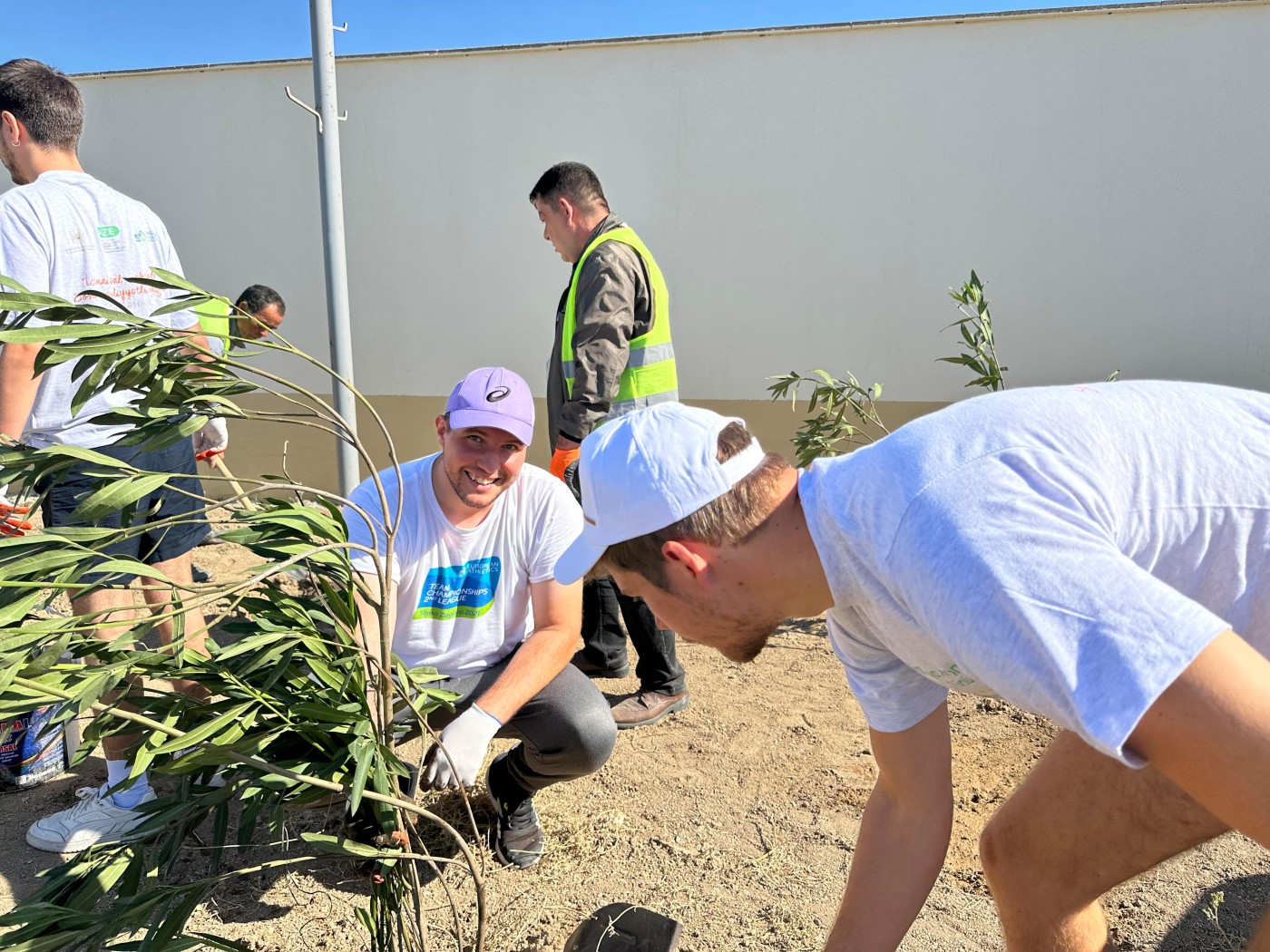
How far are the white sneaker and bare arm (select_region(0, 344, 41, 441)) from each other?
38.3 inches

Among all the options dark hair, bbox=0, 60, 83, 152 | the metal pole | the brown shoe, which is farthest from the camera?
the metal pole

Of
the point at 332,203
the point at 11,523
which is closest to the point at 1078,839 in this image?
the point at 11,523

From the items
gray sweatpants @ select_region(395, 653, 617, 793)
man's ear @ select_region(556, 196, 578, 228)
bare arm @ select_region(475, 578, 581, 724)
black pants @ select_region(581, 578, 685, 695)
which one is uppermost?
man's ear @ select_region(556, 196, 578, 228)

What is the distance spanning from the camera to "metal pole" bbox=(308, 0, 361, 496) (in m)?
4.18

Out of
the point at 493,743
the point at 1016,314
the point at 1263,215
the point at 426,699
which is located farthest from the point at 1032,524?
the point at 1263,215

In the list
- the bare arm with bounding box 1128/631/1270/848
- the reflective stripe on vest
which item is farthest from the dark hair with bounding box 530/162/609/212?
the bare arm with bounding box 1128/631/1270/848

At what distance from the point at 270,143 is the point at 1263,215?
584 centimetres

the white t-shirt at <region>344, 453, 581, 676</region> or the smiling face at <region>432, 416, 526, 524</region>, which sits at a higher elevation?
the smiling face at <region>432, 416, 526, 524</region>

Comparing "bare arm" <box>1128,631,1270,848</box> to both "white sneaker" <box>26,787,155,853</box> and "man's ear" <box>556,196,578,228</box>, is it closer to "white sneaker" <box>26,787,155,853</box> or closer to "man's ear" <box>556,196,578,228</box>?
"white sneaker" <box>26,787,155,853</box>

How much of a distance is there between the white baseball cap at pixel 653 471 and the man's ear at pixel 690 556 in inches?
1.2

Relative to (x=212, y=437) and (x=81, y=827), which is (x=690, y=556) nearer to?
(x=81, y=827)

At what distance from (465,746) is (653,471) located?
1.14 metres

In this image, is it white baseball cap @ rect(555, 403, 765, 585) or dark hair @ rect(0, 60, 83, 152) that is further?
dark hair @ rect(0, 60, 83, 152)

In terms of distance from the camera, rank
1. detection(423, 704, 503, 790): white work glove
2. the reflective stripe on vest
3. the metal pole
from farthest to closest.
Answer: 1. the metal pole
2. the reflective stripe on vest
3. detection(423, 704, 503, 790): white work glove
